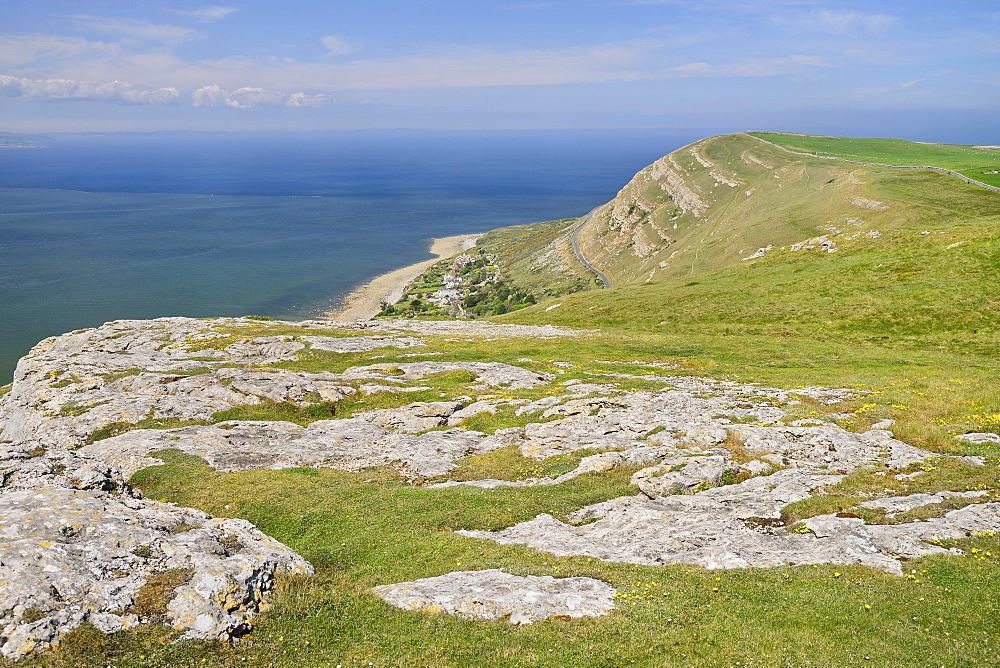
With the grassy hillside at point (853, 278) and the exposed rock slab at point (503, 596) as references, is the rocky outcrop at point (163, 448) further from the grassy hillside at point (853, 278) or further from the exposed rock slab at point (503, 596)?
the grassy hillside at point (853, 278)

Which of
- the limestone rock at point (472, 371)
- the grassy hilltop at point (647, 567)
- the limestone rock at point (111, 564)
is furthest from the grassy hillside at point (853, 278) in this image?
the limestone rock at point (111, 564)

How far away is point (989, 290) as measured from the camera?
3009 inches

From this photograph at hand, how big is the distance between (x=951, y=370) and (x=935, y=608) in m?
47.2

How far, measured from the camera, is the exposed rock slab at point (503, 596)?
1908 cm

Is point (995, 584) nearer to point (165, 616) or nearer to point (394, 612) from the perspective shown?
point (394, 612)

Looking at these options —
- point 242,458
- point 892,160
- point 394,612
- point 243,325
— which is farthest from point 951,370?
point 892,160

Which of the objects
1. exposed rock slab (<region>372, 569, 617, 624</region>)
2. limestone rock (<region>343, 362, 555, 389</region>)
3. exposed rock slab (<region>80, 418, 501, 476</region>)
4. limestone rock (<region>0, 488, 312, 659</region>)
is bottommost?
exposed rock slab (<region>80, 418, 501, 476</region>)

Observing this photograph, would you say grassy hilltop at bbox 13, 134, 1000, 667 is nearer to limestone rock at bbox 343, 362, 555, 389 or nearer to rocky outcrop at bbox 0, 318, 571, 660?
rocky outcrop at bbox 0, 318, 571, 660

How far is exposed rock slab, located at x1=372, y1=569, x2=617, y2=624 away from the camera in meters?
19.1

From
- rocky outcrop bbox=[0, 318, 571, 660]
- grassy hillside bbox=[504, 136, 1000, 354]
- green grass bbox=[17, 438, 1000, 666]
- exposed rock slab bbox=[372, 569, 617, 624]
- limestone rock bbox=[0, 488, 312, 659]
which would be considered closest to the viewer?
green grass bbox=[17, 438, 1000, 666]

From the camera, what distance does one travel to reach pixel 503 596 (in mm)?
A: 19938

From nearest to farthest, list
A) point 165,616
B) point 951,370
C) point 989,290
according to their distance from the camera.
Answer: point 165,616, point 951,370, point 989,290

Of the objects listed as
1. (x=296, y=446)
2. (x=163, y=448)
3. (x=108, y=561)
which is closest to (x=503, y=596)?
(x=108, y=561)

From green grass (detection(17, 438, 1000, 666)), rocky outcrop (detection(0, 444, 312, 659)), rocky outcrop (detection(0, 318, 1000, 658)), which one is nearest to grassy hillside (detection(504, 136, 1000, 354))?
rocky outcrop (detection(0, 318, 1000, 658))
